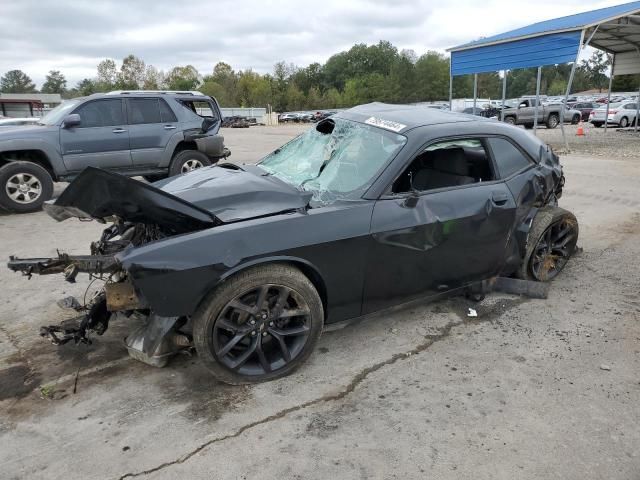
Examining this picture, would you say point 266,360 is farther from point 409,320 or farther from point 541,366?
point 541,366

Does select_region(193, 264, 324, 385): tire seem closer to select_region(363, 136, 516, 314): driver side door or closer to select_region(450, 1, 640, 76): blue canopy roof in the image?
select_region(363, 136, 516, 314): driver side door

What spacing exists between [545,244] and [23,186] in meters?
7.34

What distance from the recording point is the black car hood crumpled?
102 inches

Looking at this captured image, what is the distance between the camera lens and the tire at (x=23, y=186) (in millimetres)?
7246

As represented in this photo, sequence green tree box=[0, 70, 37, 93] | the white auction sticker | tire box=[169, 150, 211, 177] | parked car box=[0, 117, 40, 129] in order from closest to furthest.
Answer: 1. the white auction sticker
2. parked car box=[0, 117, 40, 129]
3. tire box=[169, 150, 211, 177]
4. green tree box=[0, 70, 37, 93]

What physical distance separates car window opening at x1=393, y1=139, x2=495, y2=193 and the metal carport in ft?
41.5

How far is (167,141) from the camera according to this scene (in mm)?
8641

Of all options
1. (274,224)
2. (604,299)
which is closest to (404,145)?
(274,224)

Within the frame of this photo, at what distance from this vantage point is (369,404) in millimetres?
2799

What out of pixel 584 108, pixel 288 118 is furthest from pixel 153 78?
pixel 584 108

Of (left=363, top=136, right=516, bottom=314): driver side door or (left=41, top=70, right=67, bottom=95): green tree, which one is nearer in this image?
(left=363, top=136, right=516, bottom=314): driver side door

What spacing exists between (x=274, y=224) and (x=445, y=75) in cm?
9851

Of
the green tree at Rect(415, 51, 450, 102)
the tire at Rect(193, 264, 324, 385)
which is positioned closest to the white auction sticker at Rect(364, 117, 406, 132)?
the tire at Rect(193, 264, 324, 385)

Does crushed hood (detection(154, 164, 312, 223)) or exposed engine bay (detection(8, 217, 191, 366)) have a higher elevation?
crushed hood (detection(154, 164, 312, 223))
